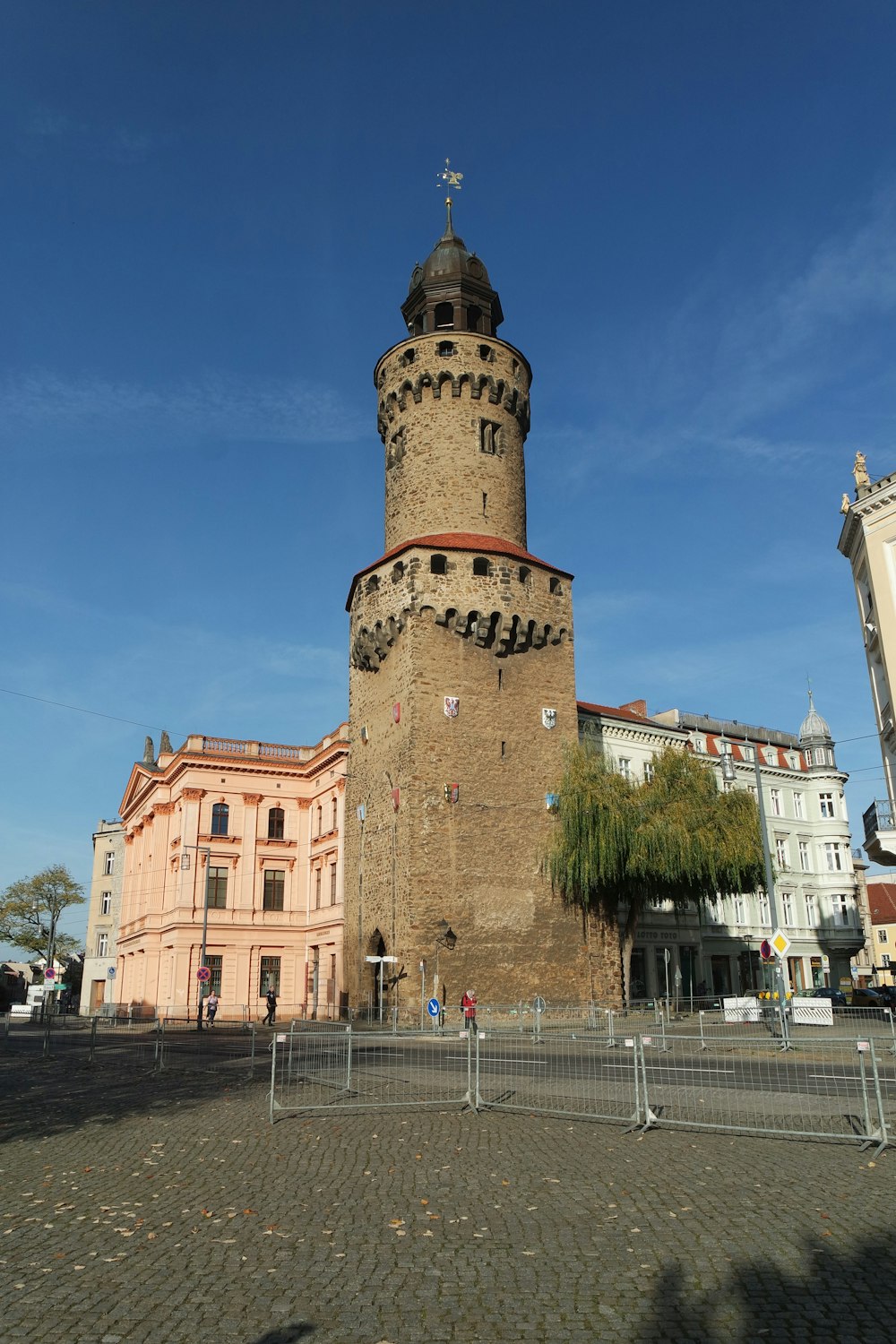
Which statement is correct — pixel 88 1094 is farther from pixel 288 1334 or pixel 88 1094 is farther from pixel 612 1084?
pixel 288 1334

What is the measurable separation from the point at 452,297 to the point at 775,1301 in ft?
133

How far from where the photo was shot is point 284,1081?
15.9 m

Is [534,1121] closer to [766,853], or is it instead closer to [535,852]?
[766,853]

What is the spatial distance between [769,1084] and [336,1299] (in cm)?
819

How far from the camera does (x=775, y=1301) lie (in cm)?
528

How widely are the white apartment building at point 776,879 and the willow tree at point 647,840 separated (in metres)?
9.34

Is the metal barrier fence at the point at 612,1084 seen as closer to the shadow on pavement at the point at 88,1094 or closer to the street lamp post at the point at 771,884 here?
the shadow on pavement at the point at 88,1094

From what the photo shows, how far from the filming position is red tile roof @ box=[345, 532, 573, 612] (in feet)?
118

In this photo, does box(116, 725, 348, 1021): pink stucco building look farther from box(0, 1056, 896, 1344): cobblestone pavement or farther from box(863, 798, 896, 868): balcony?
box(0, 1056, 896, 1344): cobblestone pavement

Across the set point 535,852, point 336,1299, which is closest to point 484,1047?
point 336,1299

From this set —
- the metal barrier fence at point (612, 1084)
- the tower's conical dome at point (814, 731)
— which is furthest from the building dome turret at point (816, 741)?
the metal barrier fence at point (612, 1084)

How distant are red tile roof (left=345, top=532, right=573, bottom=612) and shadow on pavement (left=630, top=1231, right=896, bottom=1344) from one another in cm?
3096

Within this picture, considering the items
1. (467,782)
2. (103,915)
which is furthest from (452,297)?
(103,915)

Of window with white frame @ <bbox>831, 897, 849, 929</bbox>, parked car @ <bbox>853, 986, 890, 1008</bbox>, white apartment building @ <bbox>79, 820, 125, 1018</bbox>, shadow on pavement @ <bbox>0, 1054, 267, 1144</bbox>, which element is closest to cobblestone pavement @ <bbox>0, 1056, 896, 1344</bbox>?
shadow on pavement @ <bbox>0, 1054, 267, 1144</bbox>
